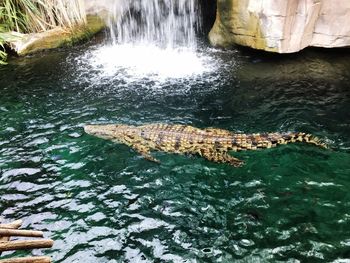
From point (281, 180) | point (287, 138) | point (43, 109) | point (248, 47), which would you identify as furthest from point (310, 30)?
point (43, 109)

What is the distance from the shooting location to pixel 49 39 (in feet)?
39.2

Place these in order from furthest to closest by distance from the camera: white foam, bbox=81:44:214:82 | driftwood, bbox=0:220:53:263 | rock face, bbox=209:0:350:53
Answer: white foam, bbox=81:44:214:82 < rock face, bbox=209:0:350:53 < driftwood, bbox=0:220:53:263

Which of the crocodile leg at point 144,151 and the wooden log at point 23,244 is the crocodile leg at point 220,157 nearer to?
the crocodile leg at point 144,151

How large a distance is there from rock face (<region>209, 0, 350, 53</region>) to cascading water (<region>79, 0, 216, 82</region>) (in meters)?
1.54

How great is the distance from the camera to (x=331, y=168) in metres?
6.39

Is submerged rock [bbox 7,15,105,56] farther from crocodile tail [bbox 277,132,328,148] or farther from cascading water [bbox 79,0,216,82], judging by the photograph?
crocodile tail [bbox 277,132,328,148]

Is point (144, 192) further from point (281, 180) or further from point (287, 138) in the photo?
point (287, 138)

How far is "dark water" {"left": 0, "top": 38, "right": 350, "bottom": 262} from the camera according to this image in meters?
5.10

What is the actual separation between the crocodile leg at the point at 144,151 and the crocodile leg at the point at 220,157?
0.90 meters

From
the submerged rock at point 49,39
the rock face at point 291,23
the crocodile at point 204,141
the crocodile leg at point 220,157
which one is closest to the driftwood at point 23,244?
the crocodile at point 204,141

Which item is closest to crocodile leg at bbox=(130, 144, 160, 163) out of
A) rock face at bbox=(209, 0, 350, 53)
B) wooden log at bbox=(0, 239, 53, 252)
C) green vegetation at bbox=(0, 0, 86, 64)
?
wooden log at bbox=(0, 239, 53, 252)

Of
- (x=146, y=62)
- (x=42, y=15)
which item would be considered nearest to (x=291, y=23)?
(x=146, y=62)

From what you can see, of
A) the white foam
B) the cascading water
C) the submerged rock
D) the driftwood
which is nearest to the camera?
the driftwood

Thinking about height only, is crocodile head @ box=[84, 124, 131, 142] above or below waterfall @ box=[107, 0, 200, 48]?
below
